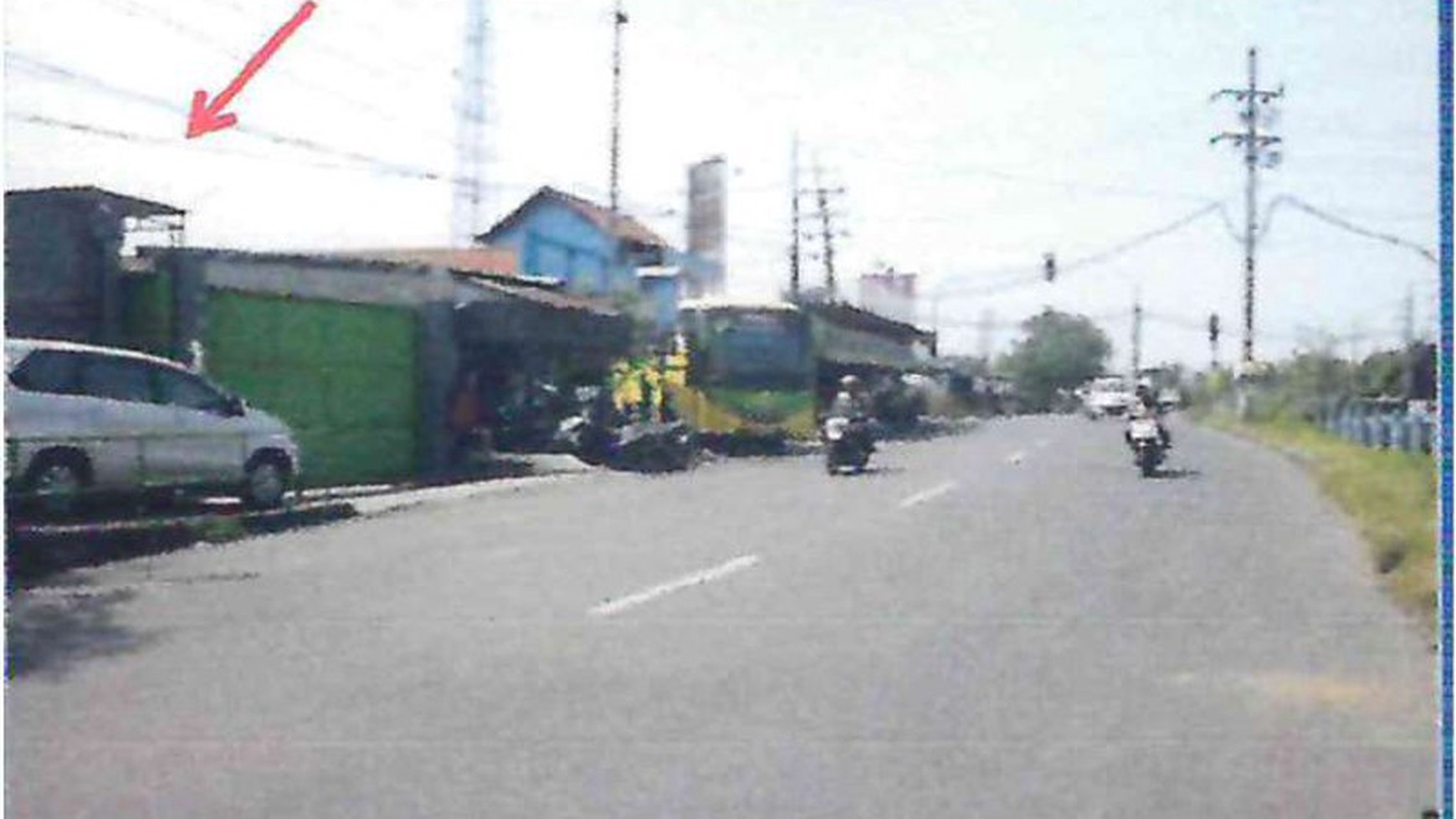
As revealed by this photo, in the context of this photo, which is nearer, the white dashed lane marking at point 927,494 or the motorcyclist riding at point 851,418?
the motorcyclist riding at point 851,418

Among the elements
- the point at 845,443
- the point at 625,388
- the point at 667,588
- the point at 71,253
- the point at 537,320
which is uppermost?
the point at 71,253

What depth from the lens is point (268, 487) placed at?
249 inches

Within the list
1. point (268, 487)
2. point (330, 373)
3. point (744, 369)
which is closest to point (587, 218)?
point (744, 369)

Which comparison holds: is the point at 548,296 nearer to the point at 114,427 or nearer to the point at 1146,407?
the point at 114,427

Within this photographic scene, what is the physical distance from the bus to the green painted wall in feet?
3.65

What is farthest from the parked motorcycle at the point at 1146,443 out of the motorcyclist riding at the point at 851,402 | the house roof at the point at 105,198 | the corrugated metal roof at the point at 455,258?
the house roof at the point at 105,198

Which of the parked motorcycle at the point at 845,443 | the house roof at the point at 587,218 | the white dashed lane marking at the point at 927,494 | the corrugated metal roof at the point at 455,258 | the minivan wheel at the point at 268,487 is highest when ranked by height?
the house roof at the point at 587,218

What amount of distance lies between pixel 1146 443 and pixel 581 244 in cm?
359

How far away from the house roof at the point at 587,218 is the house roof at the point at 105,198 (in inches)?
42.2

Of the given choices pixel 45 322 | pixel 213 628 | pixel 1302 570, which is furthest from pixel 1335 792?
pixel 45 322

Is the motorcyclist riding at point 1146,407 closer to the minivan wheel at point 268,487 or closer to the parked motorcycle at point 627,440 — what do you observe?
the parked motorcycle at point 627,440

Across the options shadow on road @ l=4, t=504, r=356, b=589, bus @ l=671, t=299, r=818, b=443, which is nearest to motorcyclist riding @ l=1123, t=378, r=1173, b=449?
bus @ l=671, t=299, r=818, b=443

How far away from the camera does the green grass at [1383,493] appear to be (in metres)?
4.84

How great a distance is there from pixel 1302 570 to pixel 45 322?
190 inches
